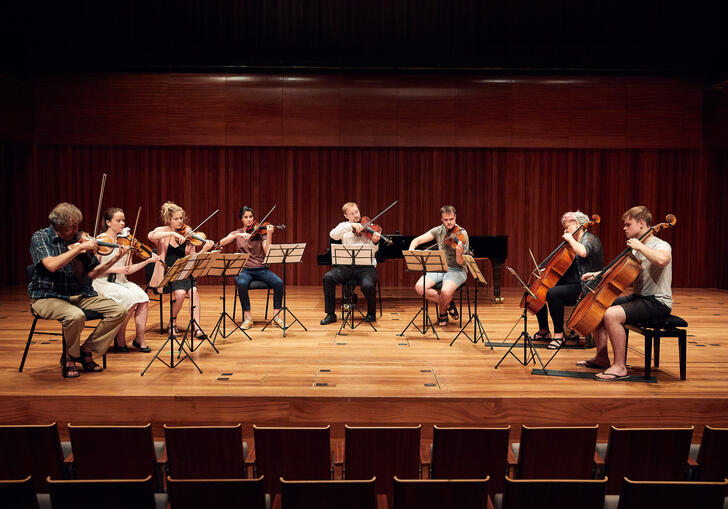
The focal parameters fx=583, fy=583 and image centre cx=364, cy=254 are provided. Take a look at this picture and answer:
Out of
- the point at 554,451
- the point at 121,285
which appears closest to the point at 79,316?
the point at 121,285

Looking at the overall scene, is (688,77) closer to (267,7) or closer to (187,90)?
(267,7)

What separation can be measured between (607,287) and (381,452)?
86.8 inches

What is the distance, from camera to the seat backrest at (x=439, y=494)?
81.4 inches

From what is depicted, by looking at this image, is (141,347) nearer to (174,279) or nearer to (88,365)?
(88,365)

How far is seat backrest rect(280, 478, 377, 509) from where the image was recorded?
6.73 feet

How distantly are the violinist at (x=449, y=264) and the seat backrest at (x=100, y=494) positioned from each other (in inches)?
154

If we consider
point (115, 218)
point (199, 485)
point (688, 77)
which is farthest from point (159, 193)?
point (688, 77)

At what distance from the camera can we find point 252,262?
622 centimetres

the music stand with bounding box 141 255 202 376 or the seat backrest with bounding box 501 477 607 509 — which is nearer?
the seat backrest with bounding box 501 477 607 509

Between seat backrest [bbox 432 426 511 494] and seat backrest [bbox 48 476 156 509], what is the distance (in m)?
1.27

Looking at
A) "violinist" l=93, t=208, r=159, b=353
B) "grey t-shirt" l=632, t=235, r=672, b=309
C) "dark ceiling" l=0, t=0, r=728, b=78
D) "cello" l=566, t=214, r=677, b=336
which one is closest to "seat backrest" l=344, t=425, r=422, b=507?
"cello" l=566, t=214, r=677, b=336

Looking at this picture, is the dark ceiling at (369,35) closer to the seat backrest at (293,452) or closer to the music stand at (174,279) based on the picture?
the music stand at (174,279)

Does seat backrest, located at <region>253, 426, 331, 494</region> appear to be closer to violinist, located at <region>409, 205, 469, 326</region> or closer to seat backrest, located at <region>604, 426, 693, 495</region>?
seat backrest, located at <region>604, 426, 693, 495</region>

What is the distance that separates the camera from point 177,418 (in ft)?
12.5
